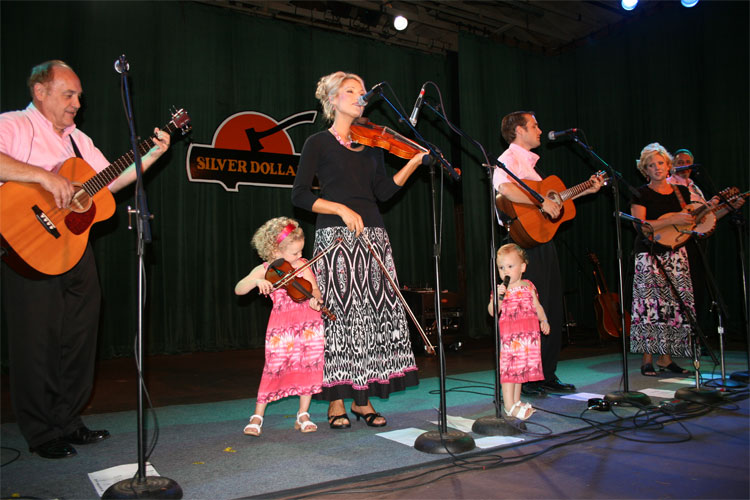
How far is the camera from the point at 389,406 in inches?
140

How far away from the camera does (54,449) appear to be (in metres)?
2.52

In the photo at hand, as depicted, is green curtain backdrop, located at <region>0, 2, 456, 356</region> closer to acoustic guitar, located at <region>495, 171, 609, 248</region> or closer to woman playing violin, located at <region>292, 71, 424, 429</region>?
acoustic guitar, located at <region>495, 171, 609, 248</region>

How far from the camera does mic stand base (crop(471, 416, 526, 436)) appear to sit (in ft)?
8.89

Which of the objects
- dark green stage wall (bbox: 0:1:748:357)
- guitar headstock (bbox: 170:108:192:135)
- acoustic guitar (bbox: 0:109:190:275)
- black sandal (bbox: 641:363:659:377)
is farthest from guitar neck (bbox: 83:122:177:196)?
black sandal (bbox: 641:363:659:377)

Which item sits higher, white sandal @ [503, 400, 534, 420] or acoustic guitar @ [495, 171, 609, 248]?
acoustic guitar @ [495, 171, 609, 248]

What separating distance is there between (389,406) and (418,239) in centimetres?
512

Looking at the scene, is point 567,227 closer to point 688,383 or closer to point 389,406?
point 688,383

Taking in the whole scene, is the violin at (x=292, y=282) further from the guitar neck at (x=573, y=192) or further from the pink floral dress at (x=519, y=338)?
the guitar neck at (x=573, y=192)

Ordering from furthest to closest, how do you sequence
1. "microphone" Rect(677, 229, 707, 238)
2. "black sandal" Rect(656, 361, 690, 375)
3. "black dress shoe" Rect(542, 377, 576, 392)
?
1. "black sandal" Rect(656, 361, 690, 375)
2. "microphone" Rect(677, 229, 707, 238)
3. "black dress shoe" Rect(542, 377, 576, 392)

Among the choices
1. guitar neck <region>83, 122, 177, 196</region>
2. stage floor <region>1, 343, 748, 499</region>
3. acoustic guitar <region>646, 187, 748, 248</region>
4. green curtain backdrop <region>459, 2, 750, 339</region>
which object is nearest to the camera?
stage floor <region>1, 343, 748, 499</region>

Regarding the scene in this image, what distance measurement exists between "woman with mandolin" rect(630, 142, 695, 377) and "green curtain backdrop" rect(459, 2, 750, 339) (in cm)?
250

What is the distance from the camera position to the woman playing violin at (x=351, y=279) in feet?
9.36

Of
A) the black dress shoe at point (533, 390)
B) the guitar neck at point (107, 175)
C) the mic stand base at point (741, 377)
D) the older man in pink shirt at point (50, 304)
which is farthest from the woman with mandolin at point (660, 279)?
the older man in pink shirt at point (50, 304)

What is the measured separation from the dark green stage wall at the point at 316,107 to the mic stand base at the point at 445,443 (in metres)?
4.75
